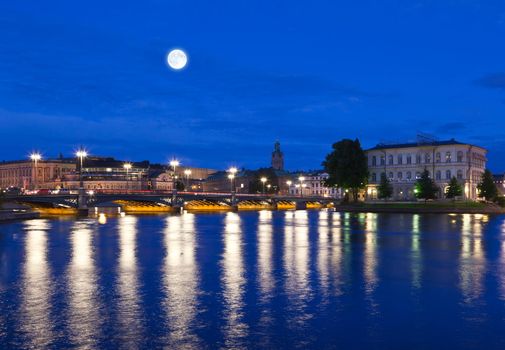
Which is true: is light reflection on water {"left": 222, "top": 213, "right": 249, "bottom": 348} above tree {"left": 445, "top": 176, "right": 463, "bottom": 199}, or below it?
below

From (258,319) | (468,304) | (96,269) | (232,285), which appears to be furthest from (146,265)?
(468,304)

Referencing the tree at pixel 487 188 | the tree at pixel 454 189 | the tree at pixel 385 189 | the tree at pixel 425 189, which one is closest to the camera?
the tree at pixel 425 189

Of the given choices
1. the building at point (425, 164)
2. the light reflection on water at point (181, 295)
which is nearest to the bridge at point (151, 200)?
the building at point (425, 164)

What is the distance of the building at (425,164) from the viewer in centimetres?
12900

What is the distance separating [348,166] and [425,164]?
2408 cm

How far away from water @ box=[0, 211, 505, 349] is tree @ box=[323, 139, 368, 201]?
3277 inches

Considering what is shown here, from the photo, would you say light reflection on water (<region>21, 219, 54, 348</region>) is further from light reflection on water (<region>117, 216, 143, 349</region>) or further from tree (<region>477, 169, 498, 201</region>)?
tree (<region>477, 169, 498, 201</region>)

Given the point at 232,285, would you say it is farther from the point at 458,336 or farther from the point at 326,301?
the point at 458,336

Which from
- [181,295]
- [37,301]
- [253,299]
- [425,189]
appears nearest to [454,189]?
[425,189]

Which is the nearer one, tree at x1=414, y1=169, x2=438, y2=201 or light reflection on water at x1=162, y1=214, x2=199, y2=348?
light reflection on water at x1=162, y1=214, x2=199, y2=348

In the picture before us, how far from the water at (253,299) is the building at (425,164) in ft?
321

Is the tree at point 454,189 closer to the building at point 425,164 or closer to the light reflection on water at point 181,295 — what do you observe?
the building at point 425,164

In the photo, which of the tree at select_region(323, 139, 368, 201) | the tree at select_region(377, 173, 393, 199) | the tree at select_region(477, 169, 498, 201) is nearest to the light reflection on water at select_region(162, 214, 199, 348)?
the tree at select_region(323, 139, 368, 201)

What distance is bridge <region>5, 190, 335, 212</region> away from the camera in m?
108
